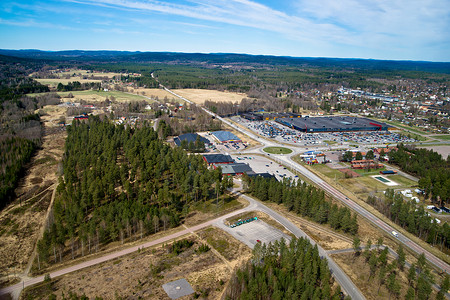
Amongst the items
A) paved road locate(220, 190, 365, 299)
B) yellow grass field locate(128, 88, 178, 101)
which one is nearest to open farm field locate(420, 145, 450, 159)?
paved road locate(220, 190, 365, 299)

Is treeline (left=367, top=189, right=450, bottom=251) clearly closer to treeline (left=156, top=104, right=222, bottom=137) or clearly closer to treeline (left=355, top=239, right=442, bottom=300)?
treeline (left=355, top=239, right=442, bottom=300)

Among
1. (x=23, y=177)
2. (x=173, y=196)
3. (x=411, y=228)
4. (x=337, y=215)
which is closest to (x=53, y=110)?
(x=23, y=177)

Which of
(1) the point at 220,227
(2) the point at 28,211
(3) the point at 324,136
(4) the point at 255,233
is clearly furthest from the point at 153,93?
(4) the point at 255,233

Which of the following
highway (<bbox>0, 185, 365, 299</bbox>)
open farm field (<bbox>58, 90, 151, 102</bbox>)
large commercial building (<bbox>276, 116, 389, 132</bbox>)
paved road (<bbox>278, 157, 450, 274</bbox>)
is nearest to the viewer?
highway (<bbox>0, 185, 365, 299</bbox>)

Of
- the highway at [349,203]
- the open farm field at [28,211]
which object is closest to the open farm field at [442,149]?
the highway at [349,203]

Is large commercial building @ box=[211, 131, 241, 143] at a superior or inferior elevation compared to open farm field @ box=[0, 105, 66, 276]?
superior

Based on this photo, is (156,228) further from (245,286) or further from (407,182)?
(407,182)

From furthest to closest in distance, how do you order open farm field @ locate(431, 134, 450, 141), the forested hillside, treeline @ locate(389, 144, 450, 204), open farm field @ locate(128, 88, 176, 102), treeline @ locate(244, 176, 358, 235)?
1. open farm field @ locate(128, 88, 176, 102)
2. open farm field @ locate(431, 134, 450, 141)
3. the forested hillside
4. treeline @ locate(389, 144, 450, 204)
5. treeline @ locate(244, 176, 358, 235)
